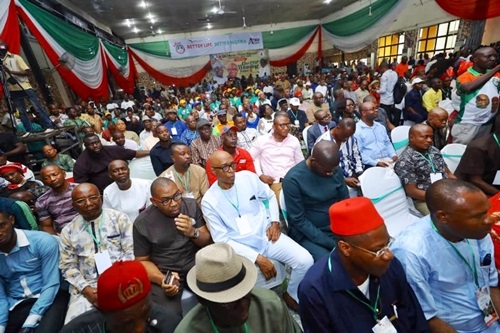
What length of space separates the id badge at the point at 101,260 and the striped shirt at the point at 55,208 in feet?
2.98

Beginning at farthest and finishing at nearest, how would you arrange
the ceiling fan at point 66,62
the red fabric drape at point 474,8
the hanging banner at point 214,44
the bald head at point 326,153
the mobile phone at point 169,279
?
the hanging banner at point 214,44
the red fabric drape at point 474,8
the ceiling fan at point 66,62
the bald head at point 326,153
the mobile phone at point 169,279

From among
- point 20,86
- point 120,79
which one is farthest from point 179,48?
point 20,86

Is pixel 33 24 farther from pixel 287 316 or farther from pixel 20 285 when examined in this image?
pixel 287 316

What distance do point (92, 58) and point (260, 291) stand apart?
6701mm

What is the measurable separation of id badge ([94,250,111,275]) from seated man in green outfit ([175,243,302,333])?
1148 mm

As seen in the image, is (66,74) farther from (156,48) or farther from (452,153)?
(156,48)

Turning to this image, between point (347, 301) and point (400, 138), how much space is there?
307cm

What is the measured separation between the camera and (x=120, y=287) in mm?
1085

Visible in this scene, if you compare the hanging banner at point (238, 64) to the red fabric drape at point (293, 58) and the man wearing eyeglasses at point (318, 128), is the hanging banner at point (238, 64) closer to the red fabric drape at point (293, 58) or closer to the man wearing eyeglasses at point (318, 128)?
the red fabric drape at point (293, 58)

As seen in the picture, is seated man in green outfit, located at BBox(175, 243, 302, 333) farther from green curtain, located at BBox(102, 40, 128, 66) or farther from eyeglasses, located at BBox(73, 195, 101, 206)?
green curtain, located at BBox(102, 40, 128, 66)

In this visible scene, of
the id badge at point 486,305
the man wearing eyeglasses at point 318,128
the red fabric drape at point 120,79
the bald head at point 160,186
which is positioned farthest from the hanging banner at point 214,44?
the id badge at point 486,305

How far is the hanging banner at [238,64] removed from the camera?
1766 centimetres

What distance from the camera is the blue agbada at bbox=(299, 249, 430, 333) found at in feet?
4.15

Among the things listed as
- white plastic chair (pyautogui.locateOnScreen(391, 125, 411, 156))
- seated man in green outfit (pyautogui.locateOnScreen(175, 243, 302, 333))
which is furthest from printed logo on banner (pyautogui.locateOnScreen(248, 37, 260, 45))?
seated man in green outfit (pyautogui.locateOnScreen(175, 243, 302, 333))
